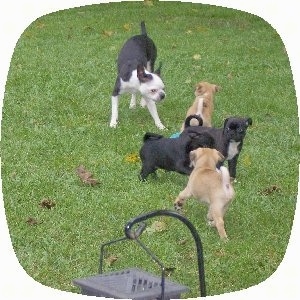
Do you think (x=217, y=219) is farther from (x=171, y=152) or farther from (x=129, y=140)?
(x=129, y=140)

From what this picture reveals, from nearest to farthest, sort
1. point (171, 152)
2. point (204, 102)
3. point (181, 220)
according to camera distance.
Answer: point (181, 220), point (171, 152), point (204, 102)

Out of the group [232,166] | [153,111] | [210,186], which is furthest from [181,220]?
[153,111]

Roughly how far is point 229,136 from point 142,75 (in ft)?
0.89

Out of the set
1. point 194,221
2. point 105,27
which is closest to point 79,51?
point 105,27

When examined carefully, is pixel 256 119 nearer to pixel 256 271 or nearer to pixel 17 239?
pixel 256 271

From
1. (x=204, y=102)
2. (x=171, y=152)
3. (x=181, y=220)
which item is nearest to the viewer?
(x=181, y=220)

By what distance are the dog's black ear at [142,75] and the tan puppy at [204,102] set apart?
0.13 metres

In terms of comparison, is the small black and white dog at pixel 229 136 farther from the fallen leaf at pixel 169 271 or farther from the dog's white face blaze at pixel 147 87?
the fallen leaf at pixel 169 271

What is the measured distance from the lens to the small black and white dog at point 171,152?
3311mm

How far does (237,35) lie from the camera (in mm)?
3541

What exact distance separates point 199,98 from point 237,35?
0.22 m

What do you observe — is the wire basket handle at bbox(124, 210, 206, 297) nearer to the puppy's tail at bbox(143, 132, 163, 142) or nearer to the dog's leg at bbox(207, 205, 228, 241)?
the dog's leg at bbox(207, 205, 228, 241)

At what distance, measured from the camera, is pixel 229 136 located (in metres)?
3.37

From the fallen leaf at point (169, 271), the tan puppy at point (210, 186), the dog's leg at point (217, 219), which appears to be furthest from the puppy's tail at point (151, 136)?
the fallen leaf at point (169, 271)
